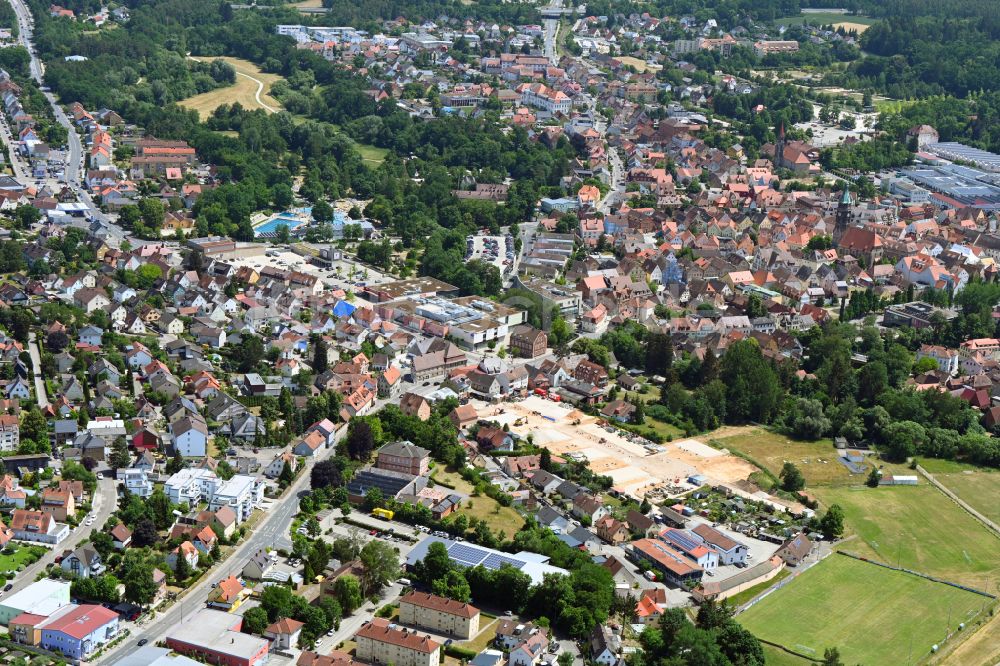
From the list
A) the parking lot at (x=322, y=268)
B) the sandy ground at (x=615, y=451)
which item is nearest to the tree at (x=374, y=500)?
the sandy ground at (x=615, y=451)

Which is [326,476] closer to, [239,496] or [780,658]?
[239,496]

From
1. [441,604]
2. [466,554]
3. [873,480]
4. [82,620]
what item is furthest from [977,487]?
[82,620]

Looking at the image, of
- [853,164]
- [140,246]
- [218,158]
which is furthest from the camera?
[853,164]

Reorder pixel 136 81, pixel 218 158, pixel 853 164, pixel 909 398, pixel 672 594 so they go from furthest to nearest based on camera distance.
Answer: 1. pixel 136 81
2. pixel 853 164
3. pixel 218 158
4. pixel 909 398
5. pixel 672 594

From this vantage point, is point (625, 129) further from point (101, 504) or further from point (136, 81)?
point (101, 504)

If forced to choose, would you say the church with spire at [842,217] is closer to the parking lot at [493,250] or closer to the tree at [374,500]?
the parking lot at [493,250]

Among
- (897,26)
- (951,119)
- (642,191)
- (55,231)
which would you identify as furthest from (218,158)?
(897,26)

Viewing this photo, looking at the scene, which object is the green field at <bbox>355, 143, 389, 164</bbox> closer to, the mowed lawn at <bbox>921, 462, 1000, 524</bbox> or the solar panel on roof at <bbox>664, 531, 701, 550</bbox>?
the mowed lawn at <bbox>921, 462, 1000, 524</bbox>
